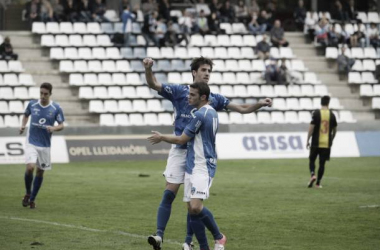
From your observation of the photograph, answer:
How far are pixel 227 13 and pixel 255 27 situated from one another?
57.5 inches

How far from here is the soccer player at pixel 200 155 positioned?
11117mm

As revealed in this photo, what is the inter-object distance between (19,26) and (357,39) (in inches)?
605

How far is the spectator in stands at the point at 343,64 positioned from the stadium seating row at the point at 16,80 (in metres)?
13.8

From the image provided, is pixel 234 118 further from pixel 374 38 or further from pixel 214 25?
pixel 374 38

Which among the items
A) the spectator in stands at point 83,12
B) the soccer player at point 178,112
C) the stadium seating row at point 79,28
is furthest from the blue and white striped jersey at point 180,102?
the spectator in stands at point 83,12

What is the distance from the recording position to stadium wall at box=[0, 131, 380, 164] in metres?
29.7

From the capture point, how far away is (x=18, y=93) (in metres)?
34.0

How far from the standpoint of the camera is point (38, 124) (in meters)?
17.4

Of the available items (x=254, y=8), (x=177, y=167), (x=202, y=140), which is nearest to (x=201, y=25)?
(x=254, y=8)

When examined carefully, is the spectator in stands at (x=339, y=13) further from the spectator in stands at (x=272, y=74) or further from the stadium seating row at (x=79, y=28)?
the stadium seating row at (x=79, y=28)

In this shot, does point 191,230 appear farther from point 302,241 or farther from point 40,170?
point 40,170

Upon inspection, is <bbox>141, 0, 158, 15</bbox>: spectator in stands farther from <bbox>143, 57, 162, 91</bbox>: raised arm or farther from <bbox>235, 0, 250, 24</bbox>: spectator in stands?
<bbox>143, 57, 162, 91</bbox>: raised arm

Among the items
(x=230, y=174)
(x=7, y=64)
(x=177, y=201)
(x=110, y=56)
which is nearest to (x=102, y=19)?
(x=110, y=56)

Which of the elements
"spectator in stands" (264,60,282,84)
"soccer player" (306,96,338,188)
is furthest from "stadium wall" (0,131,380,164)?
"soccer player" (306,96,338,188)
